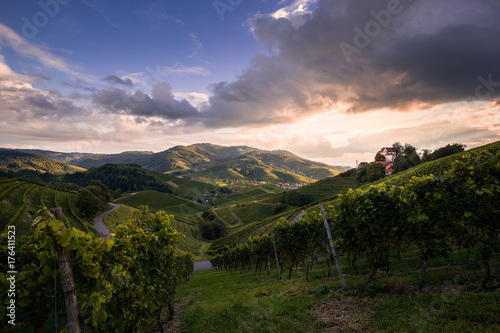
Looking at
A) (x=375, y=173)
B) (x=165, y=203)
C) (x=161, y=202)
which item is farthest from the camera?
(x=165, y=203)

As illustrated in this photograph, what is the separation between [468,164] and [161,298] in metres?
12.7

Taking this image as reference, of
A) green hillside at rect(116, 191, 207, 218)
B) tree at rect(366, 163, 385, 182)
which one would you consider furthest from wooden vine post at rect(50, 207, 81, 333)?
green hillside at rect(116, 191, 207, 218)

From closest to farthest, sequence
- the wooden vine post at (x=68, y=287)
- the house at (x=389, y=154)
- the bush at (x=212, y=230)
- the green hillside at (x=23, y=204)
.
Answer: the wooden vine post at (x=68, y=287) < the green hillside at (x=23, y=204) < the bush at (x=212, y=230) < the house at (x=389, y=154)

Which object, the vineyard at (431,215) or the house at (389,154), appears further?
the house at (389,154)

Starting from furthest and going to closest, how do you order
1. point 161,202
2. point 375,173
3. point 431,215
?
point 161,202
point 375,173
point 431,215

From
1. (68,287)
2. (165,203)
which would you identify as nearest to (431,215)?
(68,287)

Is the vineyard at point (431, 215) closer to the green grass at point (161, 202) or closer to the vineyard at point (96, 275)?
the vineyard at point (96, 275)

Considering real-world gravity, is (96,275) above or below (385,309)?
above

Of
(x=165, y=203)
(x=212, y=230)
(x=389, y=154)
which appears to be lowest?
(x=212, y=230)

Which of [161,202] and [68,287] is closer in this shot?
[68,287]

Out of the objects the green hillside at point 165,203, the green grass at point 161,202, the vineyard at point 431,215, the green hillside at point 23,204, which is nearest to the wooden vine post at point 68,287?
the vineyard at point 431,215

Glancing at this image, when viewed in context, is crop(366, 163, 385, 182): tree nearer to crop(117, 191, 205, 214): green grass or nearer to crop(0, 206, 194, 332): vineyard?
crop(0, 206, 194, 332): vineyard

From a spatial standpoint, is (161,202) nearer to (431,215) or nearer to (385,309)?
(385,309)

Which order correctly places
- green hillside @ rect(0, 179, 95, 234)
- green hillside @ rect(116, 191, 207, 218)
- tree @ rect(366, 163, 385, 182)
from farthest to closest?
green hillside @ rect(116, 191, 207, 218), tree @ rect(366, 163, 385, 182), green hillside @ rect(0, 179, 95, 234)
